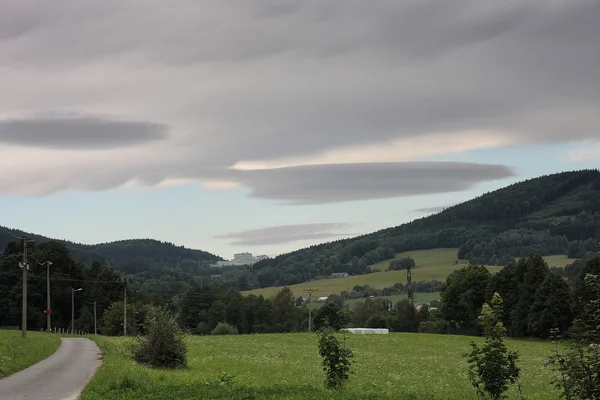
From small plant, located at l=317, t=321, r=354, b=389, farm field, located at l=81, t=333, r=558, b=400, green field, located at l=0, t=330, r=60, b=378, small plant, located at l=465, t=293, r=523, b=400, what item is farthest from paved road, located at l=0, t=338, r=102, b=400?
small plant, located at l=465, t=293, r=523, b=400

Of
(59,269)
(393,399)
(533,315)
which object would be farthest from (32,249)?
(393,399)

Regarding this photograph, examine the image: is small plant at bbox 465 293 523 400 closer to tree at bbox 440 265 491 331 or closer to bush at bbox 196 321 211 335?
tree at bbox 440 265 491 331

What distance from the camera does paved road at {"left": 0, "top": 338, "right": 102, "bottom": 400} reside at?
2241 centimetres

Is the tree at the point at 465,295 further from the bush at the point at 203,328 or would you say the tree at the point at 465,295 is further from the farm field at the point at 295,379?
the bush at the point at 203,328

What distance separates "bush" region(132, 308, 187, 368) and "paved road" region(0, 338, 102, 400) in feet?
8.41

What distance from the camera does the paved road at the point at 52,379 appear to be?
22.4 meters

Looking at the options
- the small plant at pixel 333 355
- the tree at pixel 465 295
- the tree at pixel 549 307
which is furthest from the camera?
the tree at pixel 465 295

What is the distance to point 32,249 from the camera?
4825 inches

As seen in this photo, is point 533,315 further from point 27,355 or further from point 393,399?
point 393,399

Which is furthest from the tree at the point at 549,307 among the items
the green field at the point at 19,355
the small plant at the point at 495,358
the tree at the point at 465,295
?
the small plant at the point at 495,358

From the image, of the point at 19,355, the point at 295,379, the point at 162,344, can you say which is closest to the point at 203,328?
the point at 19,355

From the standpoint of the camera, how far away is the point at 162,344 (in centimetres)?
3612

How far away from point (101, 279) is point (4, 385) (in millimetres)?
103718

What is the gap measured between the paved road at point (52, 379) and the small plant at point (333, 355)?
7.88 m
